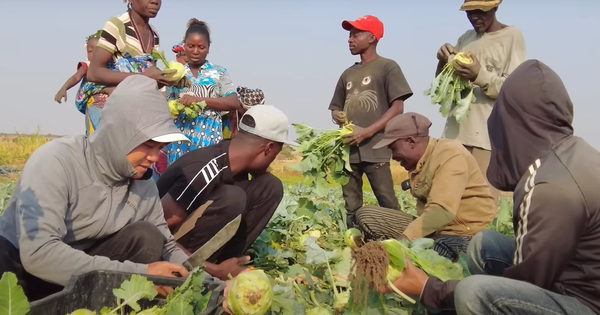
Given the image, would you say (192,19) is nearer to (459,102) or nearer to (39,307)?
(459,102)

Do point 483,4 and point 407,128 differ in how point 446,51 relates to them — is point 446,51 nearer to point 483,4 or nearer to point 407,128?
point 483,4

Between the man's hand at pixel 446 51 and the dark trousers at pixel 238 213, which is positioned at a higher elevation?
the man's hand at pixel 446 51

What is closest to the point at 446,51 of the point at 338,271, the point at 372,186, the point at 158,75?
the point at 372,186

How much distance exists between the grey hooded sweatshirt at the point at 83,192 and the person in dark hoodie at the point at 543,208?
5.37ft

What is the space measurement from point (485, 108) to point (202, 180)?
2.90 m

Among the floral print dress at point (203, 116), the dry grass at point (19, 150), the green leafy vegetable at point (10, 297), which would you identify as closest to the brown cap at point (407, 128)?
the floral print dress at point (203, 116)

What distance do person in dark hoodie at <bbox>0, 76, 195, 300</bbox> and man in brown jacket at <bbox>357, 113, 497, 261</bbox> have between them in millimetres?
1949

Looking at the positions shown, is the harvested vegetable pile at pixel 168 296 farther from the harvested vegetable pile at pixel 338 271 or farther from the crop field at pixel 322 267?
the harvested vegetable pile at pixel 338 271

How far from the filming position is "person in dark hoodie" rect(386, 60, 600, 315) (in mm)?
2383

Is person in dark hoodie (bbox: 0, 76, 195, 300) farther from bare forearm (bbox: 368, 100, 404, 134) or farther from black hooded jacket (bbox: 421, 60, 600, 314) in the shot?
bare forearm (bbox: 368, 100, 404, 134)

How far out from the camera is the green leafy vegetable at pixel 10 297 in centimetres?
198

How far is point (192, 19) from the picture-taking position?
6285mm

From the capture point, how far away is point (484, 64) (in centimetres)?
554

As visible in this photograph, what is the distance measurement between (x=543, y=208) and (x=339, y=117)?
12.1 feet
